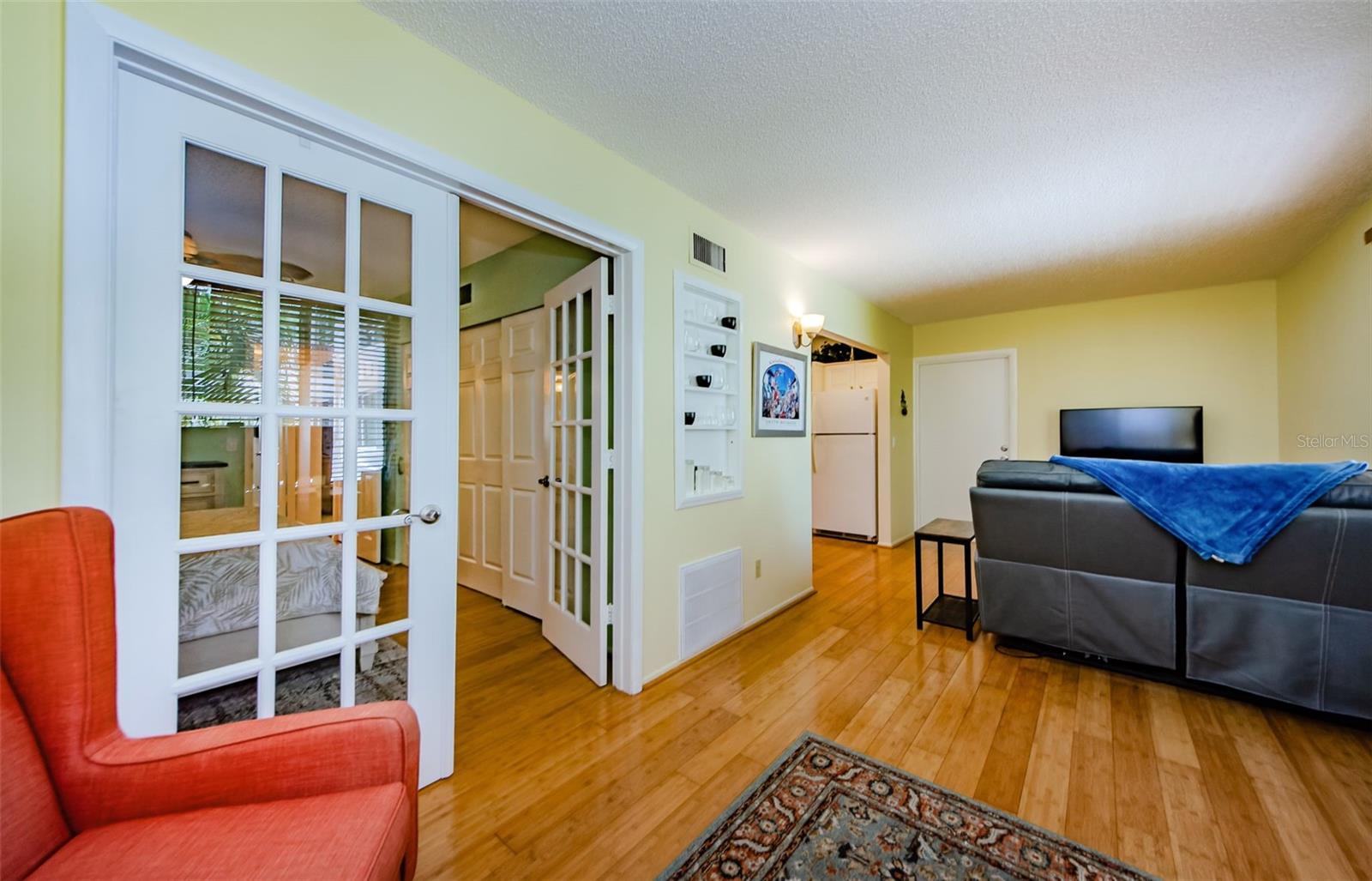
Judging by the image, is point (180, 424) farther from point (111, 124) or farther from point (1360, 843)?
point (1360, 843)

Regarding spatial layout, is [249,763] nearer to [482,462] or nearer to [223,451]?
[223,451]

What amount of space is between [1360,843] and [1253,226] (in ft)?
10.5

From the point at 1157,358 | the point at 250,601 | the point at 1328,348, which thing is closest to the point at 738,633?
the point at 250,601

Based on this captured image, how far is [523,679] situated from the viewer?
242cm

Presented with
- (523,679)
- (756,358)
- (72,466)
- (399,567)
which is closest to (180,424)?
(72,466)

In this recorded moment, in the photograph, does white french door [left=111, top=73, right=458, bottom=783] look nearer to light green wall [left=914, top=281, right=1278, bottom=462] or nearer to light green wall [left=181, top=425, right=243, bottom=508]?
light green wall [left=181, top=425, right=243, bottom=508]

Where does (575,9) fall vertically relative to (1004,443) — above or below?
above

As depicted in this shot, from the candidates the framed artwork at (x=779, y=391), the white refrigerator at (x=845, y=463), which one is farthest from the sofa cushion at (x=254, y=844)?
the white refrigerator at (x=845, y=463)

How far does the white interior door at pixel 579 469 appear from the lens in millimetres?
2377

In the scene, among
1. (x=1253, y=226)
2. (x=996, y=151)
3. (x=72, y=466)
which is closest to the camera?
(x=72, y=466)

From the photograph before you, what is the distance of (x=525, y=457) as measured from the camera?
3.30 metres

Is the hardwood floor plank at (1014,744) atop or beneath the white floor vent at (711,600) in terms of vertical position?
beneath

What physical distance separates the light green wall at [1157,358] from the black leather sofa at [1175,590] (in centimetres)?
286

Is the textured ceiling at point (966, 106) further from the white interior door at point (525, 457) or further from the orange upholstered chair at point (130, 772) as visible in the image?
the orange upholstered chair at point (130, 772)
